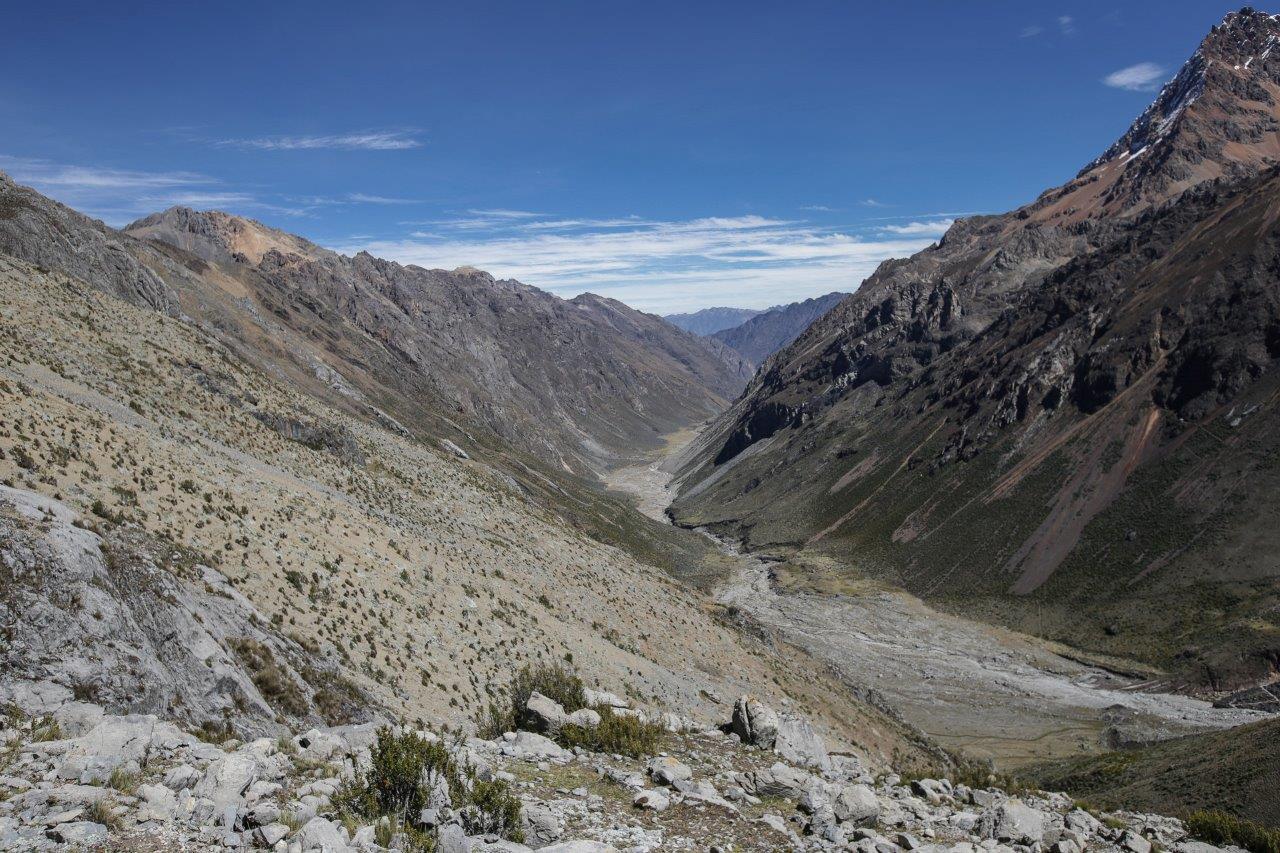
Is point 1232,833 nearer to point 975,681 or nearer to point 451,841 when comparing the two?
point 451,841

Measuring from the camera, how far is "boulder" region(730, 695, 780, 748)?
20688 millimetres

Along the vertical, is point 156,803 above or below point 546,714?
above

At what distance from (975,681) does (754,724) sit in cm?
6792

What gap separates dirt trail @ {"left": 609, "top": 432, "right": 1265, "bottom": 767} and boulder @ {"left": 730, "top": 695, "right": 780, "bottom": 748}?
3798 centimetres

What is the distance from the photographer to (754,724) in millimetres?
20859

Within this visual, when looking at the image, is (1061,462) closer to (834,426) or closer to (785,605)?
(785,605)

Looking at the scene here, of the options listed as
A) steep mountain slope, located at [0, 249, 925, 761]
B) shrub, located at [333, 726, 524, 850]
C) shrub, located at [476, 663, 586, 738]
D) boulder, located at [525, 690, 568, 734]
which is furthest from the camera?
shrub, located at [476, 663, 586, 738]

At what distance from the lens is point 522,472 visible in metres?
132

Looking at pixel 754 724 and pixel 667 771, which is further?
pixel 754 724

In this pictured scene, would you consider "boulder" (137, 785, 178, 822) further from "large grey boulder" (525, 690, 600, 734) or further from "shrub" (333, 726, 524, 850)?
"large grey boulder" (525, 690, 600, 734)

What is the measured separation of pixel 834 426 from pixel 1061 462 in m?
80.8

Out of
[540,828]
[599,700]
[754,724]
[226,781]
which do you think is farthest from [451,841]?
[754,724]

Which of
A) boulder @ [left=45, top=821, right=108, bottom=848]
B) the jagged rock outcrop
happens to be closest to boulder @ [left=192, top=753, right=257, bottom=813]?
boulder @ [left=45, top=821, right=108, bottom=848]

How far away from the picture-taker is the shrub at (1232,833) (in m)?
17.1
